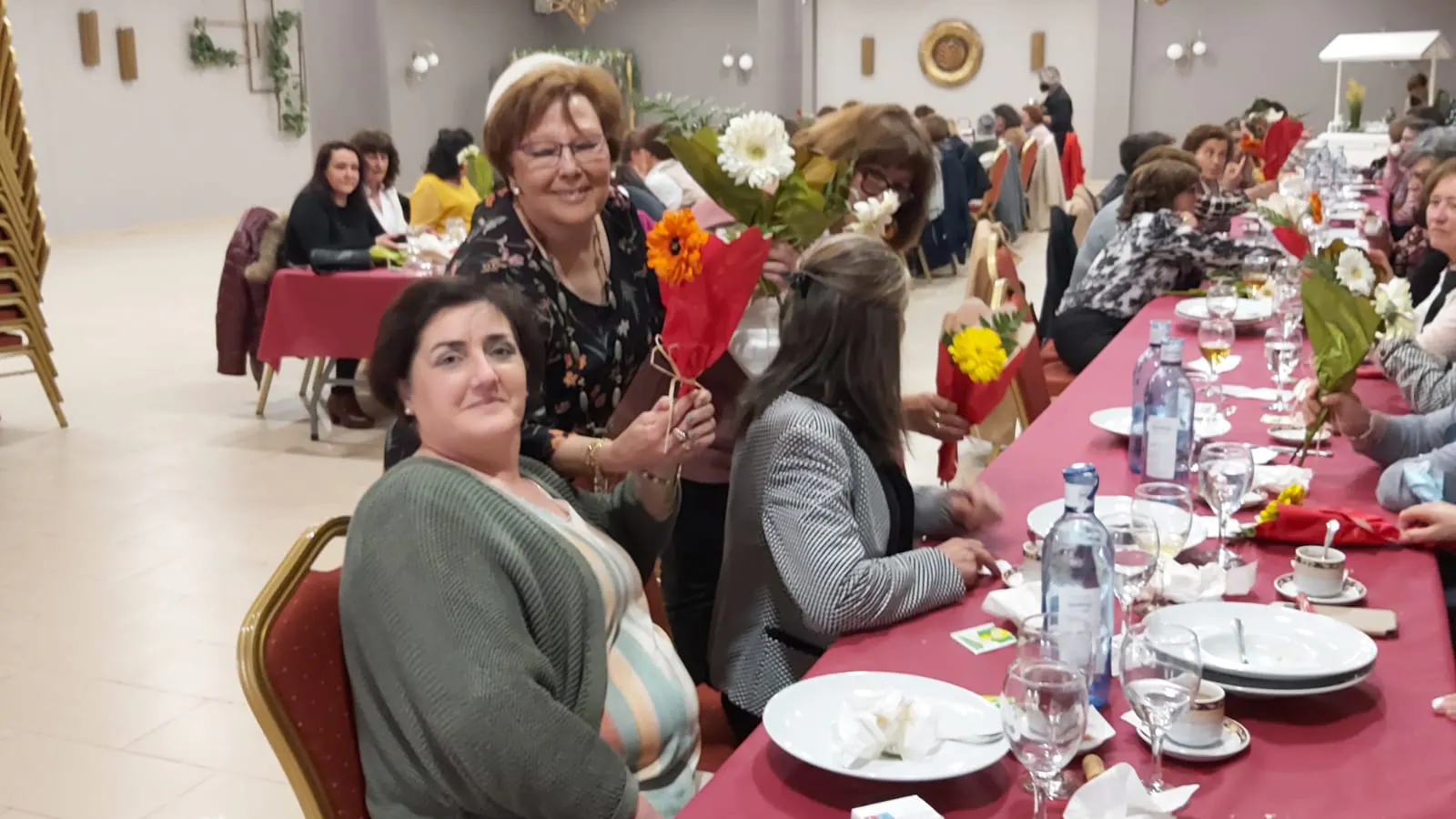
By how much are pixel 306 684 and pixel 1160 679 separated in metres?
0.98

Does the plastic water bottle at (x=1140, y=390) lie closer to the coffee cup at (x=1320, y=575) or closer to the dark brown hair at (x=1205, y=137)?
the coffee cup at (x=1320, y=575)

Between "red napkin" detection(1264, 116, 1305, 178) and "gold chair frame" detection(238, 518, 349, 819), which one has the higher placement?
"red napkin" detection(1264, 116, 1305, 178)

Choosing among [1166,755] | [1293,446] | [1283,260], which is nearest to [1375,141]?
[1283,260]

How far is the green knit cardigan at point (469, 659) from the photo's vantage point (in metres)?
1.54

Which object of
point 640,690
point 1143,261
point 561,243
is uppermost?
point 561,243

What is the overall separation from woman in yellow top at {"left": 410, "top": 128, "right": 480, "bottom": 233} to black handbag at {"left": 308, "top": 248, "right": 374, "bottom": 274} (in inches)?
45.2

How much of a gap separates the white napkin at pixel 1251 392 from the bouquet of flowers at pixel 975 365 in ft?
3.30

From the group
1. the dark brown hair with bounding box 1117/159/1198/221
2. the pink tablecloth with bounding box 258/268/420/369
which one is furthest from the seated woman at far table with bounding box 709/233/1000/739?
the pink tablecloth with bounding box 258/268/420/369

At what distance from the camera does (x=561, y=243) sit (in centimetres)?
235

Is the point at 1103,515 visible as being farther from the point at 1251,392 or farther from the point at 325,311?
the point at 325,311

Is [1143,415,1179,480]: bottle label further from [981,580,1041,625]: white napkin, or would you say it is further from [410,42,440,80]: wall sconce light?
[410,42,440,80]: wall sconce light

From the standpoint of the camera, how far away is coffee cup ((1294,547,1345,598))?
1973 millimetres

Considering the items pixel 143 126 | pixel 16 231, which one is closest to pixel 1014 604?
pixel 16 231

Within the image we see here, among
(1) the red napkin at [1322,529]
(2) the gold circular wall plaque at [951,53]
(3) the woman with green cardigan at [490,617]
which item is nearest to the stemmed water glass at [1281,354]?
(1) the red napkin at [1322,529]
